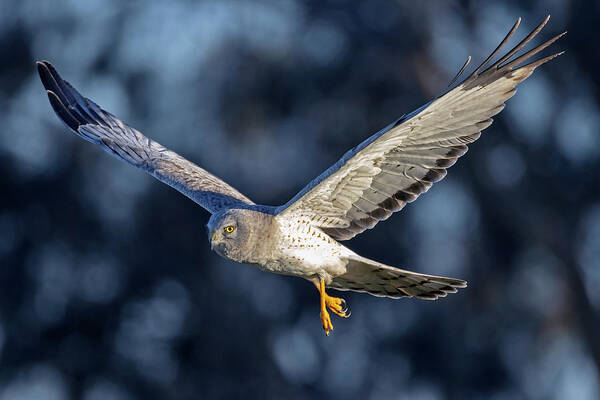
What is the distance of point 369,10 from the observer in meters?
18.1

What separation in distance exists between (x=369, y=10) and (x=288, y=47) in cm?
162

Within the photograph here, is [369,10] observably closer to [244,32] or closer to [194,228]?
[244,32]

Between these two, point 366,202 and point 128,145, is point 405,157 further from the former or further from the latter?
point 128,145

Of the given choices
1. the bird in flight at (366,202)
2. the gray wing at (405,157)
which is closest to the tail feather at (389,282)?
the bird in flight at (366,202)

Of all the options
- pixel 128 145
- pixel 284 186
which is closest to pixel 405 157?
pixel 128 145

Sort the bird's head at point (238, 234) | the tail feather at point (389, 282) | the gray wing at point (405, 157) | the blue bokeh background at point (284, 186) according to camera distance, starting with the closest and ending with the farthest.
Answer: the gray wing at point (405, 157), the bird's head at point (238, 234), the tail feather at point (389, 282), the blue bokeh background at point (284, 186)

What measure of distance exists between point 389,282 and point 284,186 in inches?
382

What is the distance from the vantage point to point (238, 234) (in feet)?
20.8

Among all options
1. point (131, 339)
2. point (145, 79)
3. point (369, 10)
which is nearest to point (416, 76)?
point (369, 10)

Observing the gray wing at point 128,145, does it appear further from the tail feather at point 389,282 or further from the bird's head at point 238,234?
the tail feather at point 389,282

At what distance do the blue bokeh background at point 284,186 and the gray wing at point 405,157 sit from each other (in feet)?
32.1

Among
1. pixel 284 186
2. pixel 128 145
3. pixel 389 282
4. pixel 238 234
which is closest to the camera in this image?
pixel 238 234

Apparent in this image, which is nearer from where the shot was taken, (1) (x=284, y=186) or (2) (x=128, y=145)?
(2) (x=128, y=145)

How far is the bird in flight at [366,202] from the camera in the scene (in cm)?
607
